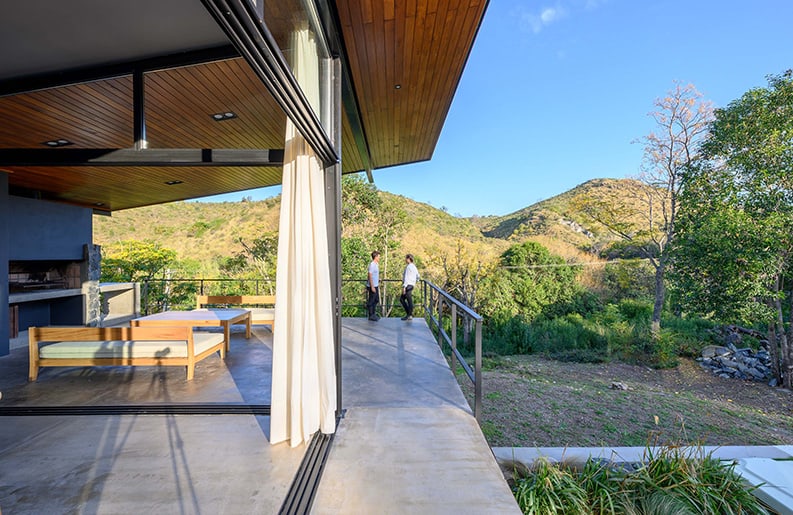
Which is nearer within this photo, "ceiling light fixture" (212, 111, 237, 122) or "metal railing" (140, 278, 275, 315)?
"ceiling light fixture" (212, 111, 237, 122)

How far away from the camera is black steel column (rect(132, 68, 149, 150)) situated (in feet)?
8.42

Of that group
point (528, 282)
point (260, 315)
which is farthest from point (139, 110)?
point (528, 282)

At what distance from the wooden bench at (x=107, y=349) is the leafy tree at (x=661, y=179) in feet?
34.1

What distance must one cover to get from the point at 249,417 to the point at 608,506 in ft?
8.00

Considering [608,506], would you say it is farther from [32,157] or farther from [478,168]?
[478,168]

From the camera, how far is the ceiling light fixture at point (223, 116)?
3922 millimetres

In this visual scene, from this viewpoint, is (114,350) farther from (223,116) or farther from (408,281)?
(408,281)

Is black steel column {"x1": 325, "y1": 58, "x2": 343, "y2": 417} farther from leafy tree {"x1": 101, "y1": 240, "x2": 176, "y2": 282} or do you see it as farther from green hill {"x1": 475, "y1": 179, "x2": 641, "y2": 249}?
green hill {"x1": 475, "y1": 179, "x2": 641, "y2": 249}

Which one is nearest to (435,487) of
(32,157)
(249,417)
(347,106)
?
(249,417)

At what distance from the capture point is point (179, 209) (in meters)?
21.4

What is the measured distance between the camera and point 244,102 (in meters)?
3.67

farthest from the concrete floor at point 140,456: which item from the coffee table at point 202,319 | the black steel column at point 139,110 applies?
the black steel column at point 139,110

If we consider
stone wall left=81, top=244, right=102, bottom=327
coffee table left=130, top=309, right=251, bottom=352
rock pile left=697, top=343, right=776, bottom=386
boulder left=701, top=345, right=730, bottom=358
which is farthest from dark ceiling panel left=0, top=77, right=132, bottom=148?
boulder left=701, top=345, right=730, bottom=358

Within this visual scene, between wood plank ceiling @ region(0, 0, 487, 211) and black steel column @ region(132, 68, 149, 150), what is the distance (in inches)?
3.7
